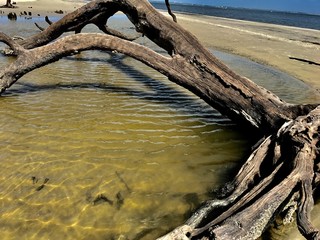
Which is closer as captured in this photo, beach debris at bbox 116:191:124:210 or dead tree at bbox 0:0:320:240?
dead tree at bbox 0:0:320:240

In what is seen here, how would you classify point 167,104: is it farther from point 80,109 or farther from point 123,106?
point 80,109

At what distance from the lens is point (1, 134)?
4840 millimetres

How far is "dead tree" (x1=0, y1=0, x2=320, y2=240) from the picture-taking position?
2822mm

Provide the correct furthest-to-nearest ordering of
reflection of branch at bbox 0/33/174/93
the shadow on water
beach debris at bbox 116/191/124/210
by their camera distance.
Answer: the shadow on water, reflection of branch at bbox 0/33/174/93, beach debris at bbox 116/191/124/210

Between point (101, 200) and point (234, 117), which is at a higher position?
point (234, 117)

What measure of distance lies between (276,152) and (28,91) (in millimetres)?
5370

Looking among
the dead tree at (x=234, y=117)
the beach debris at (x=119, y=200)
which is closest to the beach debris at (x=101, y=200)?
the beach debris at (x=119, y=200)

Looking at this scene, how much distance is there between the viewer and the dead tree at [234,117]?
2.82 meters

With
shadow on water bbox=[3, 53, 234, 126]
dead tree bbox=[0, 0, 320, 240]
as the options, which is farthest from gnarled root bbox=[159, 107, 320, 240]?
shadow on water bbox=[3, 53, 234, 126]

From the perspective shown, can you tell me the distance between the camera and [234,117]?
5465mm

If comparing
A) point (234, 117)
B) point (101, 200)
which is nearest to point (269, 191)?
point (101, 200)

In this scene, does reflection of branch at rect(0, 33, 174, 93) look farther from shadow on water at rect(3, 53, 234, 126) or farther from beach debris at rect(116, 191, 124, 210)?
beach debris at rect(116, 191, 124, 210)

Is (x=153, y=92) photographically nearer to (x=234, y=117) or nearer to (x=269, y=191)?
(x=234, y=117)

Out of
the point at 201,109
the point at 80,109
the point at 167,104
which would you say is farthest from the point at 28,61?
the point at 201,109
